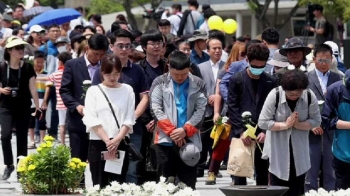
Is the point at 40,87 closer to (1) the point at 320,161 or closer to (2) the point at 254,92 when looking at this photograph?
(1) the point at 320,161

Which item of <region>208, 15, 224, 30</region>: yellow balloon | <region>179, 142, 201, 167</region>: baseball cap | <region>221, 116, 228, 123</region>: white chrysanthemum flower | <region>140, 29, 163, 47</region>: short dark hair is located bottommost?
<region>179, 142, 201, 167</region>: baseball cap

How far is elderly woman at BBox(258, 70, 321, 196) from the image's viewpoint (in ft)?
37.2

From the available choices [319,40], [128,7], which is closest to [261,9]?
→ [128,7]

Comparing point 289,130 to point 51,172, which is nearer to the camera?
point 289,130

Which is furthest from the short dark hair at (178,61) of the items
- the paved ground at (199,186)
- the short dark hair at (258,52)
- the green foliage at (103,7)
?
the green foliage at (103,7)

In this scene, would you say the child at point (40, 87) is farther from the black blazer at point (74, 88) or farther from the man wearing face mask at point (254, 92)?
the man wearing face mask at point (254, 92)

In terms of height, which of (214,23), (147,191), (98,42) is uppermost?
(214,23)

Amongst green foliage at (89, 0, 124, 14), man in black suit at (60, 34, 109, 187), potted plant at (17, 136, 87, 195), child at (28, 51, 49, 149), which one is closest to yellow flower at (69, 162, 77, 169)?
potted plant at (17, 136, 87, 195)

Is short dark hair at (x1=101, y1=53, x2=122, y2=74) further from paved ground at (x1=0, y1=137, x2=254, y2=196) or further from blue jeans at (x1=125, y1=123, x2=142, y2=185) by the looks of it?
paved ground at (x1=0, y1=137, x2=254, y2=196)

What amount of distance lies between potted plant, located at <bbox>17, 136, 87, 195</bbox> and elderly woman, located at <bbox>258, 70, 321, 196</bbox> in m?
2.18

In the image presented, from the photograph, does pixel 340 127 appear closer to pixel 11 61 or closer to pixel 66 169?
pixel 66 169

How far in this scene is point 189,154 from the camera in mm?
11258

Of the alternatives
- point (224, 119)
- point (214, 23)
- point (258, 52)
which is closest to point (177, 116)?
point (258, 52)

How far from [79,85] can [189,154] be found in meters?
2.00
